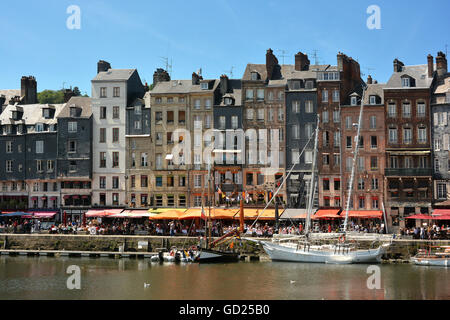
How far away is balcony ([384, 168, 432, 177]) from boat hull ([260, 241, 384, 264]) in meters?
14.2

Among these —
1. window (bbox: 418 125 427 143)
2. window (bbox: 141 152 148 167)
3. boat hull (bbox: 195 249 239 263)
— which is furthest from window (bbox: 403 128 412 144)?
window (bbox: 141 152 148 167)

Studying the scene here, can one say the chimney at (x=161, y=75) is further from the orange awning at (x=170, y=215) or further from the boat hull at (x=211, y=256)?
the boat hull at (x=211, y=256)

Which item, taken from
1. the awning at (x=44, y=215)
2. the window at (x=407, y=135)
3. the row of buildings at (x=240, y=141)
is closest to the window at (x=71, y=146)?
the row of buildings at (x=240, y=141)

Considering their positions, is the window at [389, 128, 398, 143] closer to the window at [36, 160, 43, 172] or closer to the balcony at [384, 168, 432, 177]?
the balcony at [384, 168, 432, 177]

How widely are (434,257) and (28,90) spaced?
195 feet

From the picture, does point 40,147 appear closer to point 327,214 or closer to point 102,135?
point 102,135

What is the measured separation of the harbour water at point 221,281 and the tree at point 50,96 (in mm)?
73010

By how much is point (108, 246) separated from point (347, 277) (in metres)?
27.2

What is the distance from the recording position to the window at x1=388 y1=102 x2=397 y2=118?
73188 millimetres

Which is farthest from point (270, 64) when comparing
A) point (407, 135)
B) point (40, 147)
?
point (40, 147)

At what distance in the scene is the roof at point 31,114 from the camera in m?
87.1

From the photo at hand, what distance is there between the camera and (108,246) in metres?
69.1
